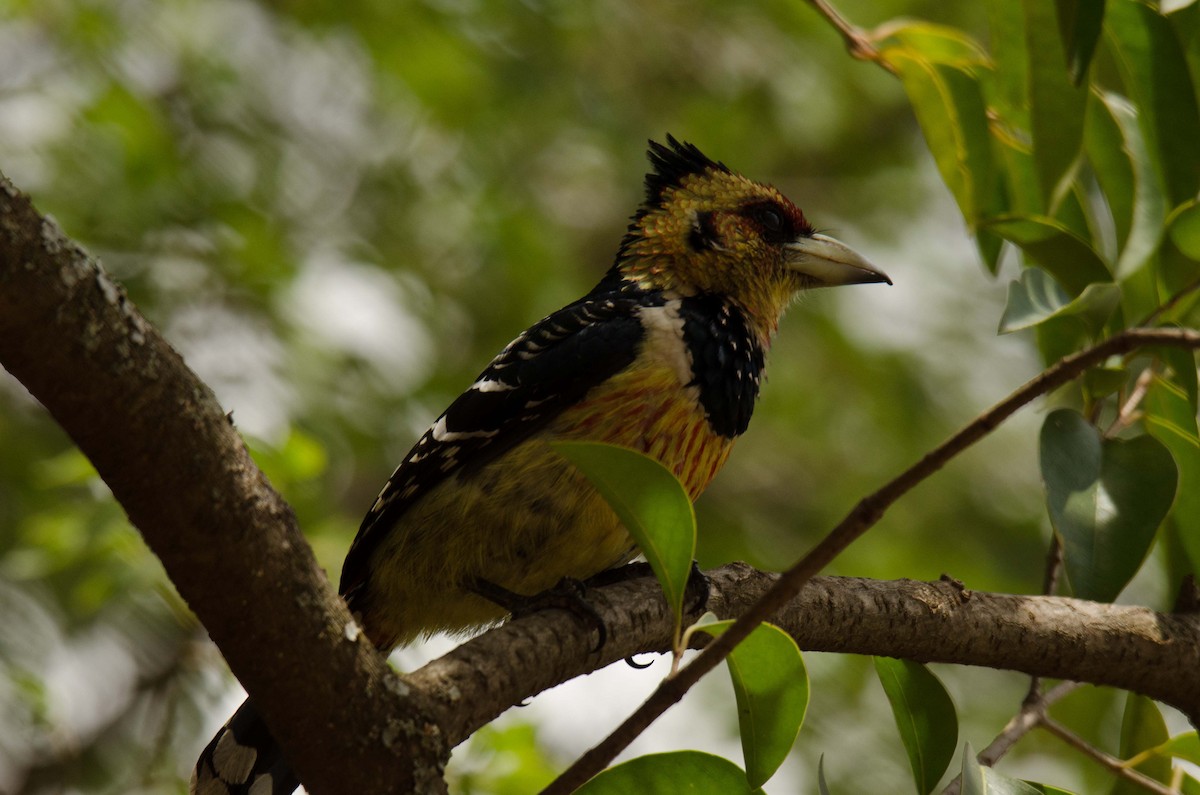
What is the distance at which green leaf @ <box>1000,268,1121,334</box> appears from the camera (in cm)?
197

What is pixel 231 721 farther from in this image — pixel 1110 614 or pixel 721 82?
pixel 721 82

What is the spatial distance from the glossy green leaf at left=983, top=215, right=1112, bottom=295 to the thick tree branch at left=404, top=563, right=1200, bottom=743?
54 cm

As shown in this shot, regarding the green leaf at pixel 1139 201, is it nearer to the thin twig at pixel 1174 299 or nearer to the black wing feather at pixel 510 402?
the thin twig at pixel 1174 299

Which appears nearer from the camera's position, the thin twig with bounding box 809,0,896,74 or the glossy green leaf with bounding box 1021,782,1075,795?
the glossy green leaf with bounding box 1021,782,1075,795

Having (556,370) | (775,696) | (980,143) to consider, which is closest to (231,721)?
(556,370)

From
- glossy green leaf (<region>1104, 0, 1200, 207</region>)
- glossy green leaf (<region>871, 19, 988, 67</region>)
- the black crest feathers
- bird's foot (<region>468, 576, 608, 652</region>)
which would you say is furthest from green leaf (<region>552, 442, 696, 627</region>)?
the black crest feathers

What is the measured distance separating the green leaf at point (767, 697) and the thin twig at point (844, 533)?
0.25 meters

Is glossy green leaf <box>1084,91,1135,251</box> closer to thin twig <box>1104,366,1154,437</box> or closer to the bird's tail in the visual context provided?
thin twig <box>1104,366,1154,437</box>

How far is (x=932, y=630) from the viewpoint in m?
2.15

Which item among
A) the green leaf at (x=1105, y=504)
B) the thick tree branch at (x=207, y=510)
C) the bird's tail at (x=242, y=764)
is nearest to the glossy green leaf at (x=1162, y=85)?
the green leaf at (x=1105, y=504)

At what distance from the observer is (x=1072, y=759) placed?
5.75m

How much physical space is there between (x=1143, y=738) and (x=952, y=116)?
46.6 inches

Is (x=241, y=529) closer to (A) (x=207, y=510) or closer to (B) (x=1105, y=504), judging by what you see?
(A) (x=207, y=510)

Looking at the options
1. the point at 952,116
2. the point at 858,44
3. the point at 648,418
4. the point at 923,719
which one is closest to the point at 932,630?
the point at 923,719
